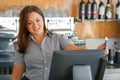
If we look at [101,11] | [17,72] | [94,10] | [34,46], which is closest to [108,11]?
[101,11]

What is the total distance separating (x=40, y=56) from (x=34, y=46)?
0.09 metres

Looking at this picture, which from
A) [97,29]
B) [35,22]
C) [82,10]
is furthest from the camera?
[97,29]

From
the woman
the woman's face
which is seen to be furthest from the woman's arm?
the woman's face

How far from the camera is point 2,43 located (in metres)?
2.88

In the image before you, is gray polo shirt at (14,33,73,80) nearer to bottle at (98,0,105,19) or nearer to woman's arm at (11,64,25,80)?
woman's arm at (11,64,25,80)

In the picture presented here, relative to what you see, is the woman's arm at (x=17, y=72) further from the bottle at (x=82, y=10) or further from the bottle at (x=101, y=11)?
the bottle at (x=101, y=11)

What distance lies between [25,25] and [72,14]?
4.91 ft

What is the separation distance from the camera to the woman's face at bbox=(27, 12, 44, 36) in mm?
1895

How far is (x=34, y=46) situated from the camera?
1.97 m

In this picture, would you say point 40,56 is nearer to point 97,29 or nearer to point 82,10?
point 82,10

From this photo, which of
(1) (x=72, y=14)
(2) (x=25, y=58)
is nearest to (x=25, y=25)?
(2) (x=25, y=58)

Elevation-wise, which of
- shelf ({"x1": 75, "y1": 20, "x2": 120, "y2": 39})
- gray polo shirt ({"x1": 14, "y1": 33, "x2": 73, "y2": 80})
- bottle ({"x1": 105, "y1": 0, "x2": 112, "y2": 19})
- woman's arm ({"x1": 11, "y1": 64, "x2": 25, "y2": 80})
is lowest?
woman's arm ({"x1": 11, "y1": 64, "x2": 25, "y2": 80})

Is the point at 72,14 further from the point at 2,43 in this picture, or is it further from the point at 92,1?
the point at 2,43

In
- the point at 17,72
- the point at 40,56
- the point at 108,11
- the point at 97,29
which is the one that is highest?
the point at 108,11
